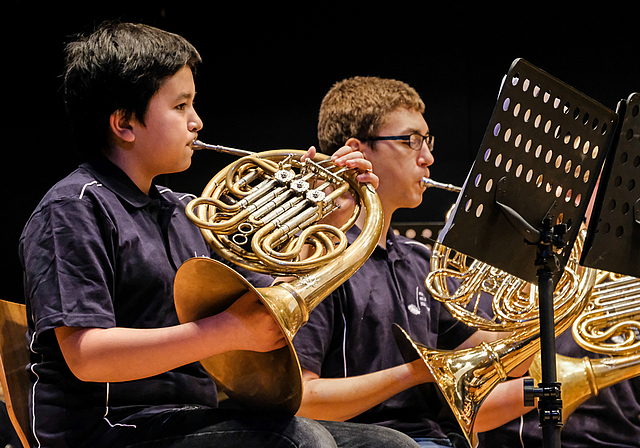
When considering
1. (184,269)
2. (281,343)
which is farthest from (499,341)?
(184,269)

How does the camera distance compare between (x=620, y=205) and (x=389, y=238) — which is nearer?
(x=620, y=205)

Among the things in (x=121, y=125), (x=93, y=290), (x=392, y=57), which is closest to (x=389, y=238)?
(x=121, y=125)

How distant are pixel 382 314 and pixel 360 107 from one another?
74 centimetres

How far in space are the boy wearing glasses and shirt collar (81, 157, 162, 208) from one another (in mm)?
557

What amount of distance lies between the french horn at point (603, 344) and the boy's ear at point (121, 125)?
1385mm

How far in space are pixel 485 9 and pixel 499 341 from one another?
6.36 ft

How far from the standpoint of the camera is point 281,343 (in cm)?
116

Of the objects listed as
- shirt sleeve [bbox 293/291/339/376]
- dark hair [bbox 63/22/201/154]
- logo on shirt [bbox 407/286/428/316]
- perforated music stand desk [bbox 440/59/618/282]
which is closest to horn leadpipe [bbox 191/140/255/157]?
dark hair [bbox 63/22/201/154]

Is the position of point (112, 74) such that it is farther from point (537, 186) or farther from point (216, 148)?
point (537, 186)

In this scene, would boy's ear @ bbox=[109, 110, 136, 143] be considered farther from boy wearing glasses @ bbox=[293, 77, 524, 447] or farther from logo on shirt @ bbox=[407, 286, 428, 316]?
logo on shirt @ bbox=[407, 286, 428, 316]

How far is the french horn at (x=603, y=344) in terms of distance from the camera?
188cm

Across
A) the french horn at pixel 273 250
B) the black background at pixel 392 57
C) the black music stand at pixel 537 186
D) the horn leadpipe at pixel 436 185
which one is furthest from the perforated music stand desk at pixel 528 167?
the black background at pixel 392 57

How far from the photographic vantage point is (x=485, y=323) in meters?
1.83

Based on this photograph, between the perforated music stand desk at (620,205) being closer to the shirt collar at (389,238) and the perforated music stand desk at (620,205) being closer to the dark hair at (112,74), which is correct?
the shirt collar at (389,238)
